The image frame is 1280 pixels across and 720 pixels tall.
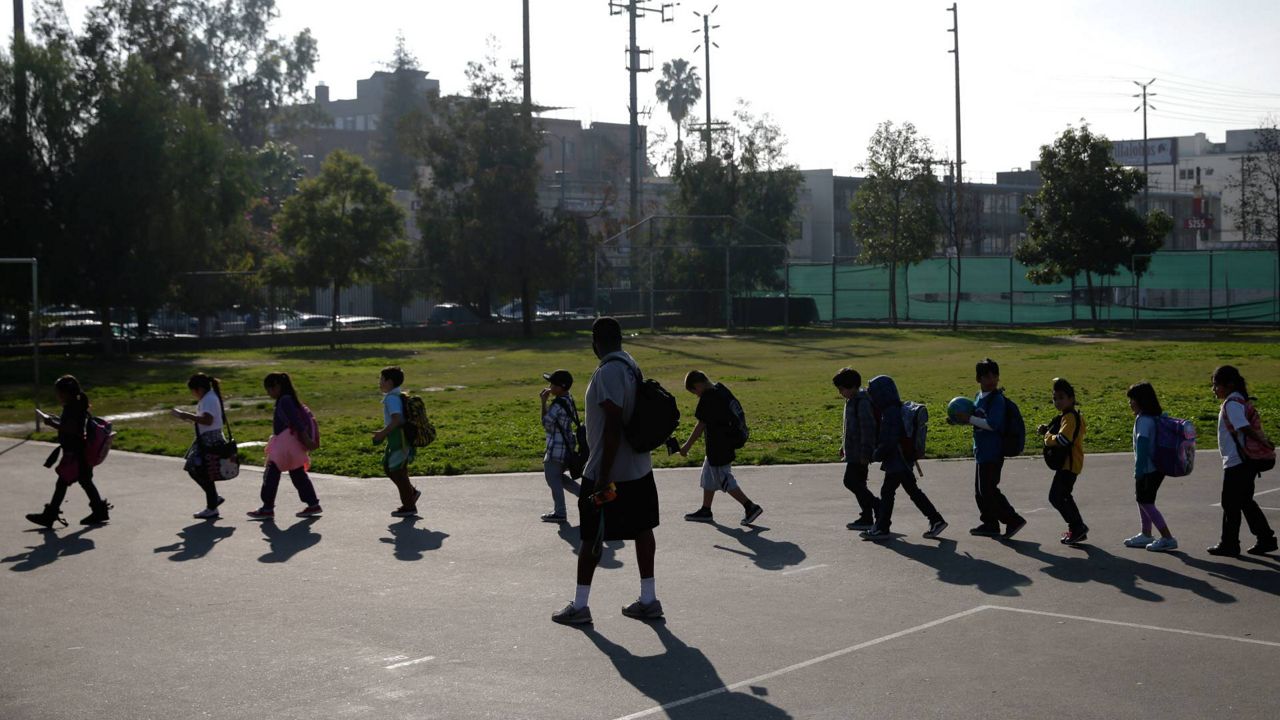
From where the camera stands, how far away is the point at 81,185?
125ft

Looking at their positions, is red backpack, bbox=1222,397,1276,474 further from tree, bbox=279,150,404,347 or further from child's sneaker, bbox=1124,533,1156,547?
tree, bbox=279,150,404,347

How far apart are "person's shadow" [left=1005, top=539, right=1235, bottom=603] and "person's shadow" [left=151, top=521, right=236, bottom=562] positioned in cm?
655

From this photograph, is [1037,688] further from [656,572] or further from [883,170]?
[883,170]

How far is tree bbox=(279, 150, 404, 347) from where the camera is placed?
45.7 m

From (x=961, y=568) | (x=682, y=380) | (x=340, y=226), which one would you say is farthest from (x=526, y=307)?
(x=961, y=568)

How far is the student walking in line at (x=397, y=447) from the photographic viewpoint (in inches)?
493

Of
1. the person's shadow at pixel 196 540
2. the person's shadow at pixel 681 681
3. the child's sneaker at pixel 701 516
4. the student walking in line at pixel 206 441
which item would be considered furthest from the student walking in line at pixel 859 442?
the student walking in line at pixel 206 441

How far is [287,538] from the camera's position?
11523 millimetres

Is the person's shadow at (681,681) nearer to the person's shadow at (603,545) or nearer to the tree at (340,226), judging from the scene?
the person's shadow at (603,545)

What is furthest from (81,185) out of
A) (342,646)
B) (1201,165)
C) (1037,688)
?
(1201,165)

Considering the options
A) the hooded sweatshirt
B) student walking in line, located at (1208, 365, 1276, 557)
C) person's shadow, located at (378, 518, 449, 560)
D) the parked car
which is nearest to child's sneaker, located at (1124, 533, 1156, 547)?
student walking in line, located at (1208, 365, 1276, 557)

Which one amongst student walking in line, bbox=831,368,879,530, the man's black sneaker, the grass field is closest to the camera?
the man's black sneaker

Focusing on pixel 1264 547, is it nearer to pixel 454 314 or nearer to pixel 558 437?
pixel 558 437

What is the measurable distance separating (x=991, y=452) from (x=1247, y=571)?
2.20 metres
